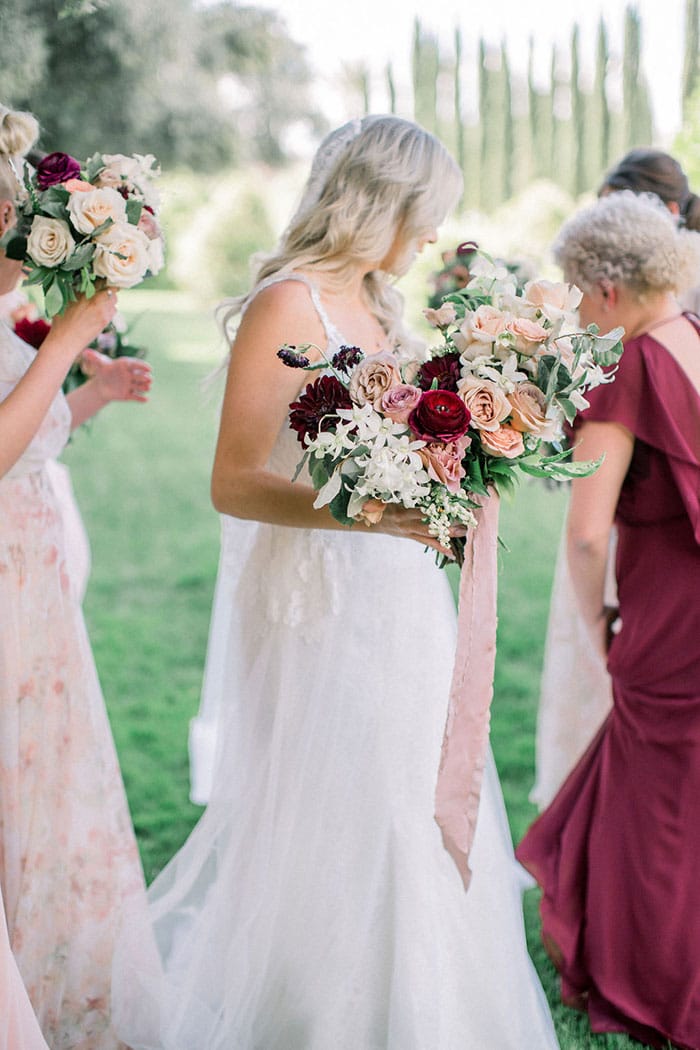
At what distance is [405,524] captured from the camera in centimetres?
214

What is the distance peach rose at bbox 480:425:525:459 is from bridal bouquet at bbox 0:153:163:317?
87 cm

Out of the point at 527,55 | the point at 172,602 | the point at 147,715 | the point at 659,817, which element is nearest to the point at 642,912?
the point at 659,817

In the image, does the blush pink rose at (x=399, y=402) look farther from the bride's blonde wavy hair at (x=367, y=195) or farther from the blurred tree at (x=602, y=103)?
the blurred tree at (x=602, y=103)

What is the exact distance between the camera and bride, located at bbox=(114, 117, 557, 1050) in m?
2.52

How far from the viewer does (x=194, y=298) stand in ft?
67.2

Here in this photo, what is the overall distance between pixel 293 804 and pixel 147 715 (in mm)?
3235

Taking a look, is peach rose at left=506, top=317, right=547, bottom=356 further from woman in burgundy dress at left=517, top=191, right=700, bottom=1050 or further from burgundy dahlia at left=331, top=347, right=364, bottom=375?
woman in burgundy dress at left=517, top=191, right=700, bottom=1050

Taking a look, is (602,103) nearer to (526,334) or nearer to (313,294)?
(313,294)

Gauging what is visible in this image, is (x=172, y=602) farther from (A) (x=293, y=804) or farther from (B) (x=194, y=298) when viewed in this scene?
(B) (x=194, y=298)

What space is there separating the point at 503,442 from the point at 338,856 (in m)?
1.15

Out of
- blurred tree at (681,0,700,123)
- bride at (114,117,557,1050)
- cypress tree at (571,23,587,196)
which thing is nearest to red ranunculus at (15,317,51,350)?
bride at (114,117,557,1050)

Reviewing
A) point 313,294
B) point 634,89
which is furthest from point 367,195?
point 634,89

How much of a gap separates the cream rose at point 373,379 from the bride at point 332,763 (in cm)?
44

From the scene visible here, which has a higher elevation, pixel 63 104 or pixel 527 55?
pixel 527 55
